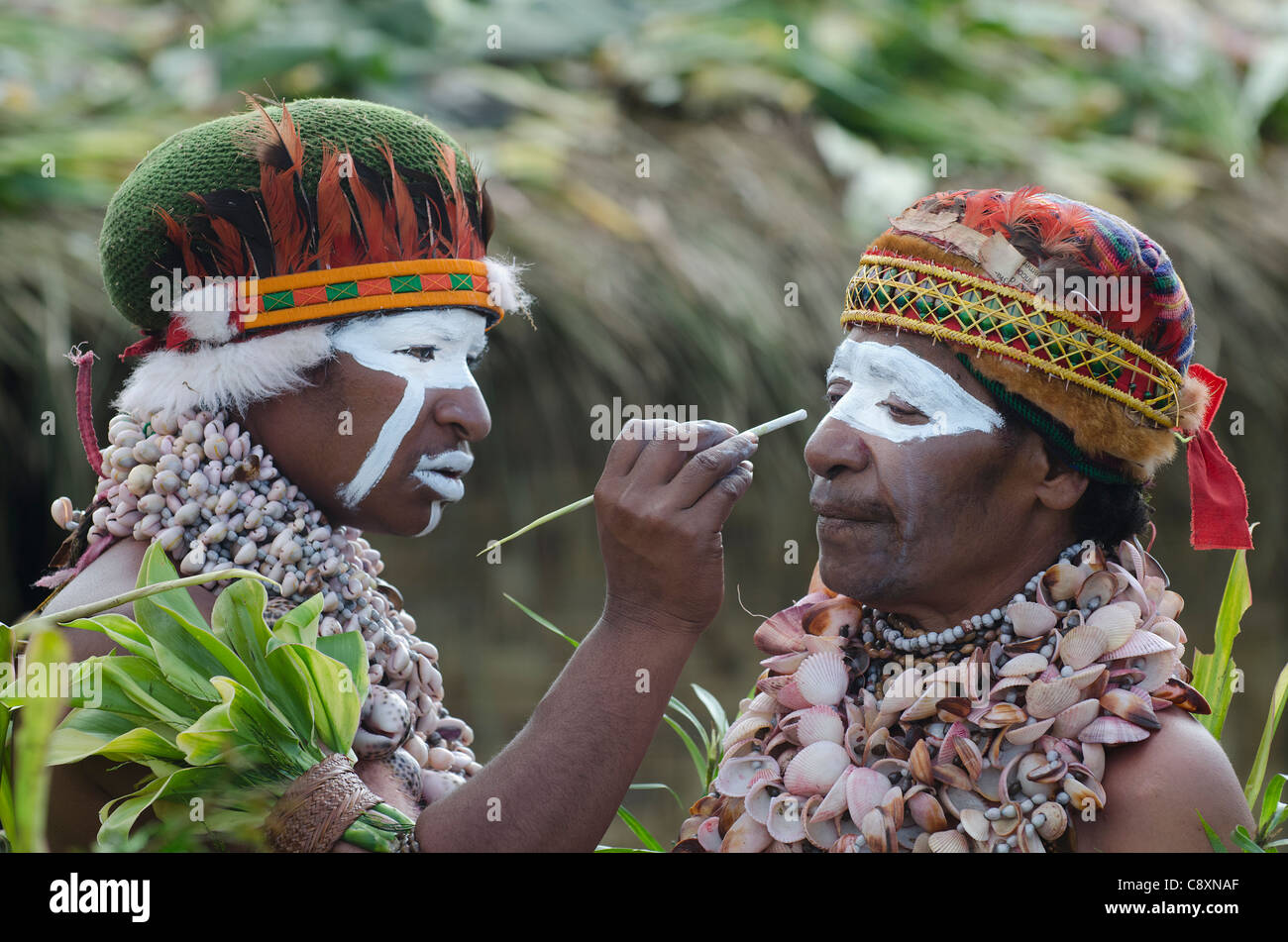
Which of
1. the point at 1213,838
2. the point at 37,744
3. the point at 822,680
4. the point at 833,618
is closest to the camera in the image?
the point at 37,744

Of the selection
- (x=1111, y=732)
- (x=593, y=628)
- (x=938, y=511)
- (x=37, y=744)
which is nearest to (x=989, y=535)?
(x=938, y=511)

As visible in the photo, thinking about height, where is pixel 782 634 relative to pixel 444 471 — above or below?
below

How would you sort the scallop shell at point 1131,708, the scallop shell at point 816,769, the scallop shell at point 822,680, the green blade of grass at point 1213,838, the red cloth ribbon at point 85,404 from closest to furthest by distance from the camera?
the green blade of grass at point 1213,838 → the scallop shell at point 1131,708 → the scallop shell at point 816,769 → the scallop shell at point 822,680 → the red cloth ribbon at point 85,404

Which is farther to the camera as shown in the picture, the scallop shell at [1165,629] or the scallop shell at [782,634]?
the scallop shell at [782,634]

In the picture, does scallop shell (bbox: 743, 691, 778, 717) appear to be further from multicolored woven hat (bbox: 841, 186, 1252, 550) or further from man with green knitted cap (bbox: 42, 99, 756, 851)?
multicolored woven hat (bbox: 841, 186, 1252, 550)

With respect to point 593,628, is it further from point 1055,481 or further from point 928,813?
point 1055,481

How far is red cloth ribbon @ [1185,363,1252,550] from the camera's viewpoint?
238cm

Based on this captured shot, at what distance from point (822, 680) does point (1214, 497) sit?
0.81 meters

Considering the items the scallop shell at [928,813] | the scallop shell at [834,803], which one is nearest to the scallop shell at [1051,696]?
the scallop shell at [928,813]

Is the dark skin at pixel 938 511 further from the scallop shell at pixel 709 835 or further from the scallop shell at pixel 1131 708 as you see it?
the scallop shell at pixel 709 835

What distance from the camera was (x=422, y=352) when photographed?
2529mm

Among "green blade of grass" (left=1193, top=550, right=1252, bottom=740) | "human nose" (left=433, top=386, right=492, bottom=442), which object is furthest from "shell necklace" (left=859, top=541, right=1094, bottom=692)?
"human nose" (left=433, top=386, right=492, bottom=442)

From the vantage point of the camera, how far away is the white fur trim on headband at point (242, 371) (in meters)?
2.41
